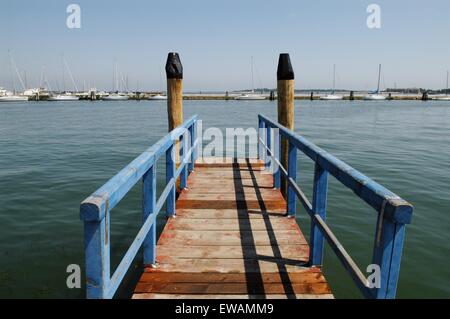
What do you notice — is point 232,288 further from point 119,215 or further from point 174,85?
point 119,215

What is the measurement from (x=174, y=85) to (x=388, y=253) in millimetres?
5872

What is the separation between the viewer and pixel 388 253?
6.32 feet

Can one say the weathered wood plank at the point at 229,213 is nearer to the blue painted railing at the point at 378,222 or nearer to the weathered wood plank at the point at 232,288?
the blue painted railing at the point at 378,222

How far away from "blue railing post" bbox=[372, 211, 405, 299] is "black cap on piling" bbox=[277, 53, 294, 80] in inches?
203

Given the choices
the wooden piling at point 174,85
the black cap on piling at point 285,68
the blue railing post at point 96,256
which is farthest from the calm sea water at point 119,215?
the black cap on piling at point 285,68

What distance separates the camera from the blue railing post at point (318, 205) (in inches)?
128

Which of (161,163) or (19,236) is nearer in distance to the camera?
(19,236)

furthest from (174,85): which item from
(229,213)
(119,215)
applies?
(229,213)

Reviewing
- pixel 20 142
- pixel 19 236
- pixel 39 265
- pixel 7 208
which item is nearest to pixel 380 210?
pixel 39 265

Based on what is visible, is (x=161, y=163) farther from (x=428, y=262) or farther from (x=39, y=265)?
(x=428, y=262)

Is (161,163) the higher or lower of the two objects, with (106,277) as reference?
lower
